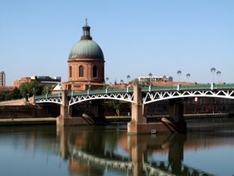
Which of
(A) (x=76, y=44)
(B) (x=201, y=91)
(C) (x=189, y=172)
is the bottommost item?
(C) (x=189, y=172)

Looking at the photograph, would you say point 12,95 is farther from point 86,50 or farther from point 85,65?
point 86,50

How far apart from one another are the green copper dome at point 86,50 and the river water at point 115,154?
160 ft

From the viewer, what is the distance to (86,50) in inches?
4835

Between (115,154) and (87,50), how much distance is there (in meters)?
70.9

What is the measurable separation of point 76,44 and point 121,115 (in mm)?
22541

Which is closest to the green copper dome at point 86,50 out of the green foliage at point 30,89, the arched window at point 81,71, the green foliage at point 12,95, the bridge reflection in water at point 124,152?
the arched window at point 81,71

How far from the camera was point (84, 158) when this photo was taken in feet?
168

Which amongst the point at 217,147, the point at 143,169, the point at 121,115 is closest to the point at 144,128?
the point at 217,147

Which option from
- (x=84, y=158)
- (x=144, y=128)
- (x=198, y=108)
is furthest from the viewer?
(x=198, y=108)

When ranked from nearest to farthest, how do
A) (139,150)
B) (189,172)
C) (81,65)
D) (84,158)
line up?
(189,172) < (84,158) < (139,150) < (81,65)

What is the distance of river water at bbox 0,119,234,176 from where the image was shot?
43375 mm

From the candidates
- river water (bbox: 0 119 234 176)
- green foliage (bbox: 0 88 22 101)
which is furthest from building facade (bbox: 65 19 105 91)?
river water (bbox: 0 119 234 176)

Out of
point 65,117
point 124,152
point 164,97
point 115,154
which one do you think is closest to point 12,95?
point 65,117

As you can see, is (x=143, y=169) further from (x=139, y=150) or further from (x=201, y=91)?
(x=201, y=91)
